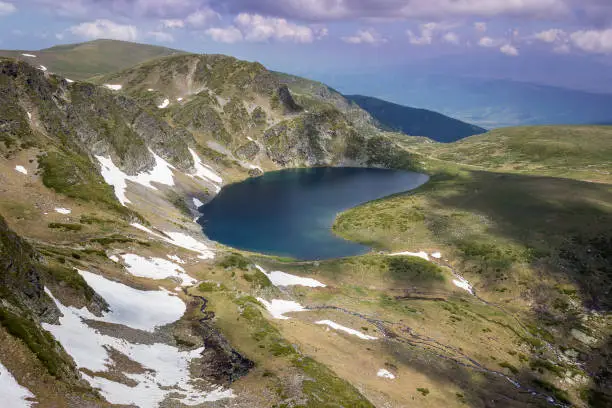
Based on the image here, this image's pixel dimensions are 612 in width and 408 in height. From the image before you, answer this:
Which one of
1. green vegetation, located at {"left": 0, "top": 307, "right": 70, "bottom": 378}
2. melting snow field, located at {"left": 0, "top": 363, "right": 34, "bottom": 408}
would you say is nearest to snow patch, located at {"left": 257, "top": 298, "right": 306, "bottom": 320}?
green vegetation, located at {"left": 0, "top": 307, "right": 70, "bottom": 378}

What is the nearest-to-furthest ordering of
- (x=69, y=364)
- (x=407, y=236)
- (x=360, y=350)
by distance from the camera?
(x=69, y=364) < (x=360, y=350) < (x=407, y=236)

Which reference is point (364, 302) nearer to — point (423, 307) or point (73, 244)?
point (423, 307)

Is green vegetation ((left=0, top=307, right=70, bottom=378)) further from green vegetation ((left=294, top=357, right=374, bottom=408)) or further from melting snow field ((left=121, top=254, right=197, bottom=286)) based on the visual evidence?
melting snow field ((left=121, top=254, right=197, bottom=286))

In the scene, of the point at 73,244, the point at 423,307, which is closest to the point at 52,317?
the point at 73,244

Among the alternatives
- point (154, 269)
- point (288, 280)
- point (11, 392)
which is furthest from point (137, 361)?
point (288, 280)

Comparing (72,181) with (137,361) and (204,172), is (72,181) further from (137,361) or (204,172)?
(204,172)

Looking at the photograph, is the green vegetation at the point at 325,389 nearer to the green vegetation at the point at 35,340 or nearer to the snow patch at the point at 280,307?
the green vegetation at the point at 35,340
